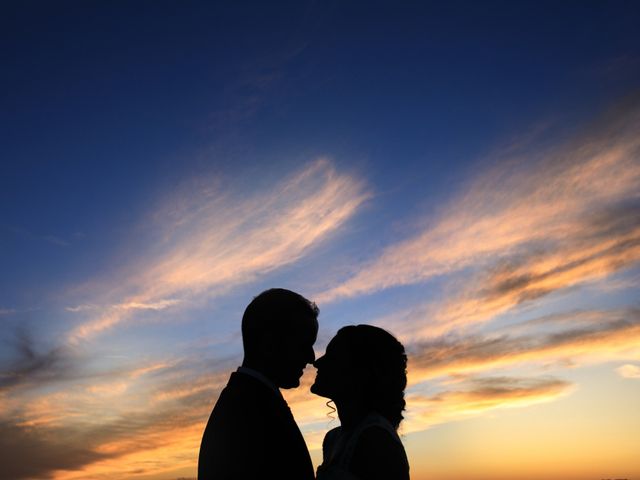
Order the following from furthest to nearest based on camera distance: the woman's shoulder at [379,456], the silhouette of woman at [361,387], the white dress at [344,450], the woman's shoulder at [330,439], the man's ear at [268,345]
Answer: the woman's shoulder at [330,439], the silhouette of woman at [361,387], the white dress at [344,450], the woman's shoulder at [379,456], the man's ear at [268,345]

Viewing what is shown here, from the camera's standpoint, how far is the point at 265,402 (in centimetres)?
439

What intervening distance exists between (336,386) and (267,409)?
85.8 inches

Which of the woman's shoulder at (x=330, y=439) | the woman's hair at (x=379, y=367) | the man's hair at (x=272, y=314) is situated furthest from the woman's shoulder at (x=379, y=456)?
the man's hair at (x=272, y=314)

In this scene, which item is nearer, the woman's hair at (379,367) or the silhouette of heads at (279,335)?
the silhouette of heads at (279,335)

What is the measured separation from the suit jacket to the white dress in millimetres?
1087

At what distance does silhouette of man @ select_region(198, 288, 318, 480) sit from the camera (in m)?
4.18

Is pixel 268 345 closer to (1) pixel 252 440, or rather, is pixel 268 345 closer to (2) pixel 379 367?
(1) pixel 252 440

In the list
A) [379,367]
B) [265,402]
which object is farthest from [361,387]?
Answer: [265,402]

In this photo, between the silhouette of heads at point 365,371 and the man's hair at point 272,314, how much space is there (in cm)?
167

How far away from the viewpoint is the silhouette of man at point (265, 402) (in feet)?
13.7

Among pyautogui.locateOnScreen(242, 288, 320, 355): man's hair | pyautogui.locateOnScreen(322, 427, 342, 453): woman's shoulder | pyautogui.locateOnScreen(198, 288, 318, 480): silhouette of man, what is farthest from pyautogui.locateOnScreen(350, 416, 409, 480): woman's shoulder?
pyautogui.locateOnScreen(242, 288, 320, 355): man's hair

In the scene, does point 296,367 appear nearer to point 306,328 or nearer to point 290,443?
point 306,328

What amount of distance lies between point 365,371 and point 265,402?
2.22 meters

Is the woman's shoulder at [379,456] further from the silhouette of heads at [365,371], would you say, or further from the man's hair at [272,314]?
the man's hair at [272,314]
